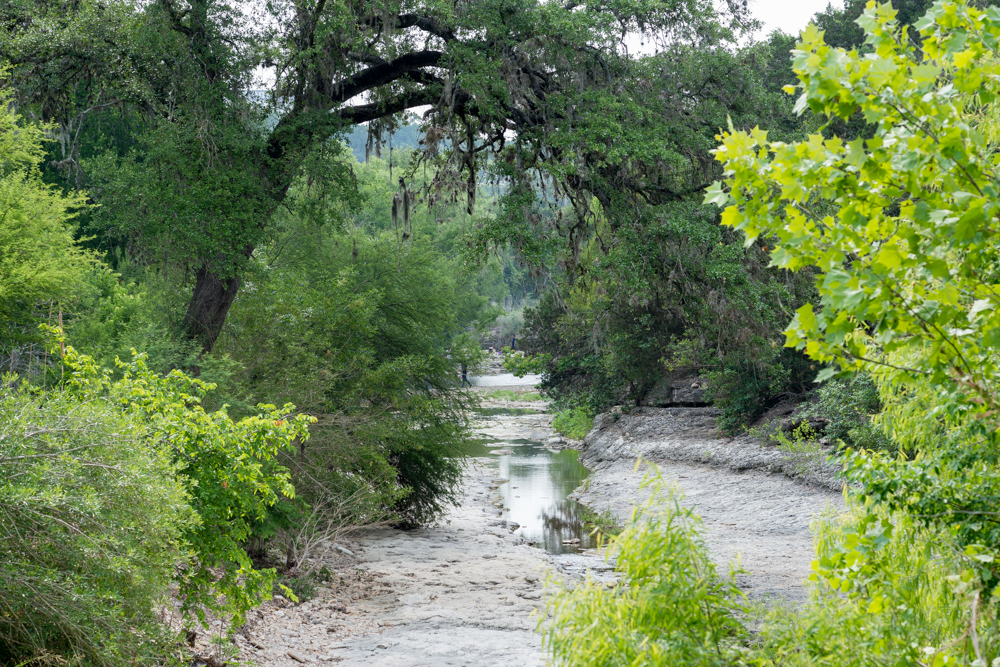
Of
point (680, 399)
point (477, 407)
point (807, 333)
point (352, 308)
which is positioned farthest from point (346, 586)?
point (680, 399)

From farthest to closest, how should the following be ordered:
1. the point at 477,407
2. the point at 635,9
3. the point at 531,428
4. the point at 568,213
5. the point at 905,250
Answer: the point at 531,428, the point at 477,407, the point at 568,213, the point at 635,9, the point at 905,250

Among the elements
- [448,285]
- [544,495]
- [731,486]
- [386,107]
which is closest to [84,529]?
[386,107]

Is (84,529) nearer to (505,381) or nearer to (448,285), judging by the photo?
(448,285)

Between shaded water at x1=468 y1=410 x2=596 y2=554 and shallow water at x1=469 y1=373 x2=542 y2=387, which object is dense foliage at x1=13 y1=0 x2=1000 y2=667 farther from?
shallow water at x1=469 y1=373 x2=542 y2=387

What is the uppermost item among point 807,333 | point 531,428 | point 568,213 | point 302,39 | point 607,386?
point 302,39

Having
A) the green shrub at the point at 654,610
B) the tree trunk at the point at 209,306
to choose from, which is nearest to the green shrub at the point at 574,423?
the tree trunk at the point at 209,306

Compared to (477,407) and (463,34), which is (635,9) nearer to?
(463,34)

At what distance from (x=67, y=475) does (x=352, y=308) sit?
28.6ft

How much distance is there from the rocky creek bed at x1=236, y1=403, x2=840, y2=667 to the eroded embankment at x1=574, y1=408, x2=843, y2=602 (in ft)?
0.12

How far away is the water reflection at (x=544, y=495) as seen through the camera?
15.7m

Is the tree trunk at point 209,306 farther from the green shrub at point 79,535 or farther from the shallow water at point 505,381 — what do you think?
the shallow water at point 505,381

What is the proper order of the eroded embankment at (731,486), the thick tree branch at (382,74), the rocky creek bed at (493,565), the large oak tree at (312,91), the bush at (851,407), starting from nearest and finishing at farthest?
1. the rocky creek bed at (493,565)
2. the large oak tree at (312,91)
3. the eroded embankment at (731,486)
4. the thick tree branch at (382,74)
5. the bush at (851,407)

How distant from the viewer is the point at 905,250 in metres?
3.19

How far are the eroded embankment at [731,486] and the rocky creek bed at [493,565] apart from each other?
1.5 inches
